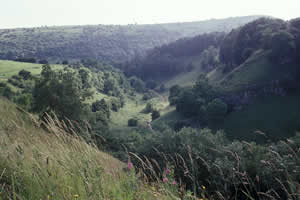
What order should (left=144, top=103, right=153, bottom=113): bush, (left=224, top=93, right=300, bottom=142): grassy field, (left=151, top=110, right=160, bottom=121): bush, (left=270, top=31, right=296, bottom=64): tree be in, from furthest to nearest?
(left=144, top=103, right=153, bottom=113): bush, (left=151, top=110, right=160, bottom=121): bush, (left=270, top=31, right=296, bottom=64): tree, (left=224, top=93, right=300, bottom=142): grassy field

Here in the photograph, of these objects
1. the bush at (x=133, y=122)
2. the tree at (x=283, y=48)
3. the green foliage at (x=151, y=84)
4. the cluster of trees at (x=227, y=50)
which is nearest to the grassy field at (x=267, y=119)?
the tree at (x=283, y=48)

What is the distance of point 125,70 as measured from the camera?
15000 cm

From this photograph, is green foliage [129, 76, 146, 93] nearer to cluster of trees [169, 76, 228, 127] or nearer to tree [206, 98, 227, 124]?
cluster of trees [169, 76, 228, 127]

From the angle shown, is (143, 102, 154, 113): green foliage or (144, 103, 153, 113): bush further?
(144, 103, 153, 113): bush

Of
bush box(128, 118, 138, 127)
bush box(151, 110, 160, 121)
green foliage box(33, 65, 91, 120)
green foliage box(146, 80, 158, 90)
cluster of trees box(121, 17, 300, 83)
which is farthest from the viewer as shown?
green foliage box(146, 80, 158, 90)

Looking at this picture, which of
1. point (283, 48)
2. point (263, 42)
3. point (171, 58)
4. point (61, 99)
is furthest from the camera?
point (171, 58)

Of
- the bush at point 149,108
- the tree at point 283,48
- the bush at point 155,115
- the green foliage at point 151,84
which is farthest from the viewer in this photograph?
the green foliage at point 151,84

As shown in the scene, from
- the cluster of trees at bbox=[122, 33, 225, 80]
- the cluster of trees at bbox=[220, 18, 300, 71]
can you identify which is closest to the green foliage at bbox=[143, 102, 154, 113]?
the cluster of trees at bbox=[220, 18, 300, 71]

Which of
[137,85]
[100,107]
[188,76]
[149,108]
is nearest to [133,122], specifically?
[100,107]

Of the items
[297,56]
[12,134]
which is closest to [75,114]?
[12,134]

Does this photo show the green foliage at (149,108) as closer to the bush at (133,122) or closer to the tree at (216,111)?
the bush at (133,122)

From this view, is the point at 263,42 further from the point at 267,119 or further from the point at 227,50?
the point at 267,119

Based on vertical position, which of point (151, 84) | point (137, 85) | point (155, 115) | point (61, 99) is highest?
point (61, 99)

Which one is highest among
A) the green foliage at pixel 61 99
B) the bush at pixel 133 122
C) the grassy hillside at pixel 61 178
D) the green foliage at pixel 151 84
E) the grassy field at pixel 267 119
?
the grassy hillside at pixel 61 178
